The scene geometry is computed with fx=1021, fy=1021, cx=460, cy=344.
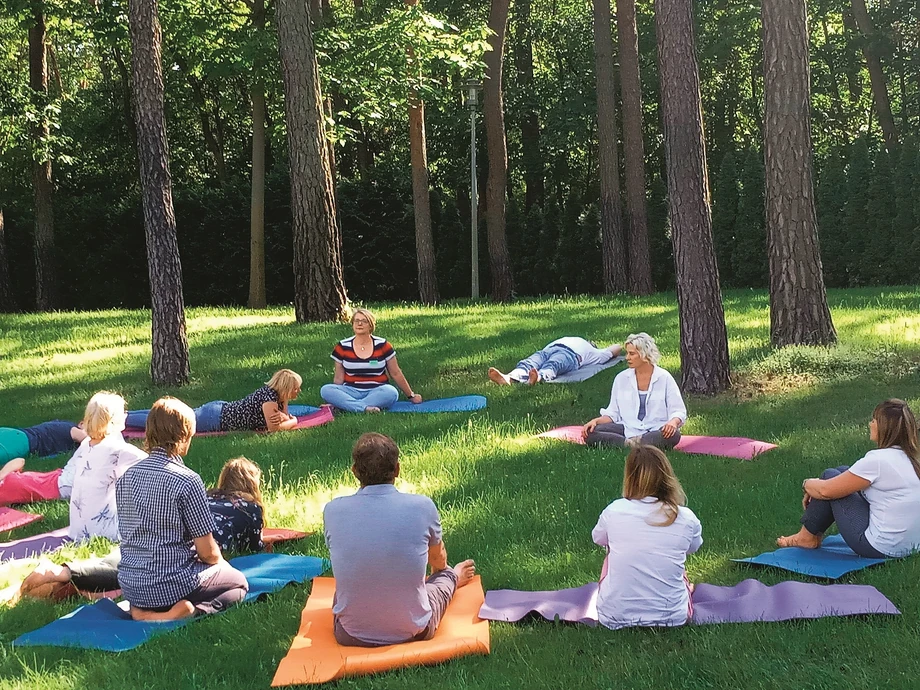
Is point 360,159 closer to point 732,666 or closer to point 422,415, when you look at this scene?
point 422,415

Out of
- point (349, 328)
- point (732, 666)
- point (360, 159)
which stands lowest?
point (732, 666)

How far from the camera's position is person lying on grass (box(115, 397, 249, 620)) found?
5.30 m

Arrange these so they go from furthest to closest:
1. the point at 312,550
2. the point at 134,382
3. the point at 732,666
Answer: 1. the point at 134,382
2. the point at 312,550
3. the point at 732,666

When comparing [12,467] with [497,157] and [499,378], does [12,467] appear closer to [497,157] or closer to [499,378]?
[499,378]

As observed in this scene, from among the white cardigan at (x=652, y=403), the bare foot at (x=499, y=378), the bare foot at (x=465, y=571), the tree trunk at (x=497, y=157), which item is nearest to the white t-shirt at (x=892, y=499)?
the bare foot at (x=465, y=571)

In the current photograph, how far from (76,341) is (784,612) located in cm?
A: 1383

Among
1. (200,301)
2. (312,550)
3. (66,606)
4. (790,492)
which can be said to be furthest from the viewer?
(200,301)

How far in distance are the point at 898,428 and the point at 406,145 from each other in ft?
107

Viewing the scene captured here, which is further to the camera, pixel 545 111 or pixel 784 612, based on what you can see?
pixel 545 111

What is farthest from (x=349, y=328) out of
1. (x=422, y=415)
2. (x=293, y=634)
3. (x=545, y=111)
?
(x=545, y=111)

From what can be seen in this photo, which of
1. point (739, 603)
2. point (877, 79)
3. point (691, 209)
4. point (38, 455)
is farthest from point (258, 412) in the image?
point (877, 79)

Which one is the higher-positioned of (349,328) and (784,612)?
(349,328)

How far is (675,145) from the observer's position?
36.2 feet

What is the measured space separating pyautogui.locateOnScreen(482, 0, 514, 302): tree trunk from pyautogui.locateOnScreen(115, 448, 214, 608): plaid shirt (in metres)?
17.5
